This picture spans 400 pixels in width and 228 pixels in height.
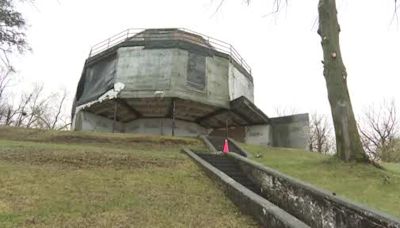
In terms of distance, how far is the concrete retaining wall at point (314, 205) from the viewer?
21.6 feet

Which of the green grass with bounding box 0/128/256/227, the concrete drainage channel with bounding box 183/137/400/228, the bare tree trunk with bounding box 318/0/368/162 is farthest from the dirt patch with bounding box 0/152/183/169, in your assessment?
the bare tree trunk with bounding box 318/0/368/162

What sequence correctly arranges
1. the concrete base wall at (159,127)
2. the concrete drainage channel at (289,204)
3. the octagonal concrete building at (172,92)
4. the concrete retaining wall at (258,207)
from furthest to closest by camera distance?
the concrete base wall at (159,127), the octagonal concrete building at (172,92), the concrete drainage channel at (289,204), the concrete retaining wall at (258,207)

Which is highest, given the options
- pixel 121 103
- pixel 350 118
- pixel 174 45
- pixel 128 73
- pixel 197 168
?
pixel 174 45

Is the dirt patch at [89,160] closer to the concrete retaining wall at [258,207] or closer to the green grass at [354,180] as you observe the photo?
the concrete retaining wall at [258,207]

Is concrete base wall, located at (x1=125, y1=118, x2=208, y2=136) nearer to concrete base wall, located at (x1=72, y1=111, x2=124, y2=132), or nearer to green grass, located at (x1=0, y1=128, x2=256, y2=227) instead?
concrete base wall, located at (x1=72, y1=111, x2=124, y2=132)

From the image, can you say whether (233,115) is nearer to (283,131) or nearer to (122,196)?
(283,131)

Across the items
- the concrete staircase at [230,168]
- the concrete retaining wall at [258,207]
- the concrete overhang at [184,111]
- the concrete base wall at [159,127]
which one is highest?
the concrete overhang at [184,111]

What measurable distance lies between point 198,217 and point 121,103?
20.3 meters

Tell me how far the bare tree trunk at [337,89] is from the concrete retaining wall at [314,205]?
373 cm

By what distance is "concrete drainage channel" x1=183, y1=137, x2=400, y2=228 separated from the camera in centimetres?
654

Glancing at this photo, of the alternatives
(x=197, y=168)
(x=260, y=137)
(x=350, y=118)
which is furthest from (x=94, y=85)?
(x=350, y=118)

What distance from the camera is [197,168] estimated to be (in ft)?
42.4

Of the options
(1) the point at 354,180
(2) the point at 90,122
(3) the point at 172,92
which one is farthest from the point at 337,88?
(2) the point at 90,122

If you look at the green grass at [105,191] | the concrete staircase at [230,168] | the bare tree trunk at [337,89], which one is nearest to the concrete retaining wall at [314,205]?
the concrete staircase at [230,168]
